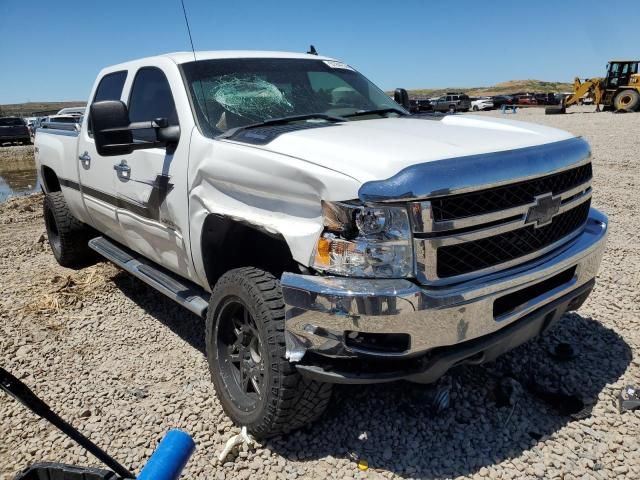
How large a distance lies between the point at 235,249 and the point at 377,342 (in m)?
1.22

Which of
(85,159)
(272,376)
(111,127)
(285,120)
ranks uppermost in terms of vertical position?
(111,127)

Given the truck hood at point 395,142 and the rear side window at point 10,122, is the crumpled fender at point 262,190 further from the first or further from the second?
the rear side window at point 10,122

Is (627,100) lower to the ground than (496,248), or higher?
lower

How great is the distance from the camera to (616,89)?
2959 centimetres

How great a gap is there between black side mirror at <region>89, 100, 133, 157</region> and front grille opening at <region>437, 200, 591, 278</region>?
1.89 meters

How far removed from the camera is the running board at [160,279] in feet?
11.1

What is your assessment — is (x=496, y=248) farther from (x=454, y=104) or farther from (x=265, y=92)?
(x=454, y=104)

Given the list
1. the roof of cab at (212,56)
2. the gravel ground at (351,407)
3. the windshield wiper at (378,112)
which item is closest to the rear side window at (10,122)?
the gravel ground at (351,407)

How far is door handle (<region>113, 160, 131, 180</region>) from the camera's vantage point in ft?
12.5

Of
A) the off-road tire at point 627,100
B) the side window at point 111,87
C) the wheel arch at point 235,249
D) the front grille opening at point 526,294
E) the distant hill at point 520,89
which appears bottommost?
the distant hill at point 520,89

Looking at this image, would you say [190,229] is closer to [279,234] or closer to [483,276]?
[279,234]

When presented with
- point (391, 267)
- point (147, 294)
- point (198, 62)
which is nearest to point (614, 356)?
point (391, 267)

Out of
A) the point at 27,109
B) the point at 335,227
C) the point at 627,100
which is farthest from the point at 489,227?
the point at 27,109

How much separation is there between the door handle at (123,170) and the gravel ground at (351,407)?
1.27 meters
